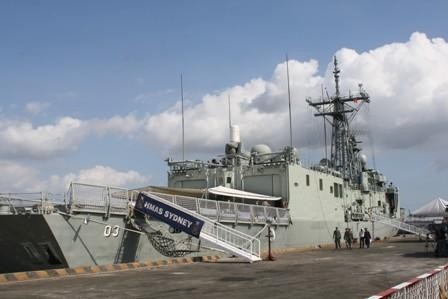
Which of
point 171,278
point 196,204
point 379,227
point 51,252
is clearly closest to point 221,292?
point 171,278

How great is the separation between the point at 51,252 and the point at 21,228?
1.18 meters

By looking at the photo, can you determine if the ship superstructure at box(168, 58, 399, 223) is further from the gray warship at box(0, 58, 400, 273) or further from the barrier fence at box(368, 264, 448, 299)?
the barrier fence at box(368, 264, 448, 299)

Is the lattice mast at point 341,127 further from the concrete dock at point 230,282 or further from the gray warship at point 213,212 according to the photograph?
the concrete dock at point 230,282

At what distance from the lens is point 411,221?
150 ft

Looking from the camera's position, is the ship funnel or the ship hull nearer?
the ship hull

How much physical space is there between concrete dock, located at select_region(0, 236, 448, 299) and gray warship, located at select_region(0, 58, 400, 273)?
164 cm

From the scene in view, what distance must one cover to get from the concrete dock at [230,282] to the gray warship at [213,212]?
164 cm

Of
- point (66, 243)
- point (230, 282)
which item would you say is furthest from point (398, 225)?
point (66, 243)

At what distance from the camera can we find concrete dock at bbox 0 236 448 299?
34.1ft

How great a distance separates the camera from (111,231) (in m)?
16.7

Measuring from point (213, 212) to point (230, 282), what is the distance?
28.9 ft

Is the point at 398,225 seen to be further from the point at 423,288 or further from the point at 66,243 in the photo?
the point at 423,288

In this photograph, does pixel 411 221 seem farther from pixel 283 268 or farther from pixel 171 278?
pixel 171 278

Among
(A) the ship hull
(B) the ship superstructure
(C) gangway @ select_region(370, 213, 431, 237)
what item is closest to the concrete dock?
(A) the ship hull
